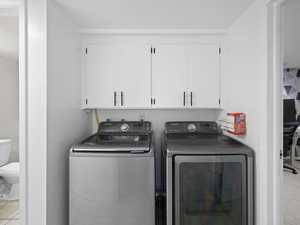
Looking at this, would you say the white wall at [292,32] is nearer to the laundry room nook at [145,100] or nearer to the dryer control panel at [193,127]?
the laundry room nook at [145,100]

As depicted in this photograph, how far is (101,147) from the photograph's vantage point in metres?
1.69

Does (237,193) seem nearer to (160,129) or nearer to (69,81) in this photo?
(160,129)

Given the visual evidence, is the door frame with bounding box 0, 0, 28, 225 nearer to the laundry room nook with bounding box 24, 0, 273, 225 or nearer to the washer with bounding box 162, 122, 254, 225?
the laundry room nook with bounding box 24, 0, 273, 225

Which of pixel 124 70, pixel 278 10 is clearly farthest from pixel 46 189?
pixel 278 10

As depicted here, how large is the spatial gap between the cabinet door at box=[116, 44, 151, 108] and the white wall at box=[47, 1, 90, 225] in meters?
0.53

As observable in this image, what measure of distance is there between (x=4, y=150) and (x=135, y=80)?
2.22 metres

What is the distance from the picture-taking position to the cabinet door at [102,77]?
226cm

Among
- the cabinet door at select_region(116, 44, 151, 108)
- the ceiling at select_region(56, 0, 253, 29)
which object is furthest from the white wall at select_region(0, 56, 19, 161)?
the cabinet door at select_region(116, 44, 151, 108)

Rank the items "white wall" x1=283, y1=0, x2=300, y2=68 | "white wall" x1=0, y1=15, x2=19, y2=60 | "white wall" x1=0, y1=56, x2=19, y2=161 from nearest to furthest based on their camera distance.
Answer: "white wall" x1=283, y1=0, x2=300, y2=68, "white wall" x1=0, y1=15, x2=19, y2=60, "white wall" x1=0, y1=56, x2=19, y2=161

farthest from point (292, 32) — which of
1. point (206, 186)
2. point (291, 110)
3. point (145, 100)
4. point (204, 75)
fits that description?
point (206, 186)

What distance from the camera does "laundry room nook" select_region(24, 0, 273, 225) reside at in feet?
5.07

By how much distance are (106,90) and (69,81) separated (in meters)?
0.47

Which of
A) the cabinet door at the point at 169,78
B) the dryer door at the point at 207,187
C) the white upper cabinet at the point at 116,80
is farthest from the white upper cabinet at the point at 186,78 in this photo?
the dryer door at the point at 207,187

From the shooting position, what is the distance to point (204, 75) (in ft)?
7.47
